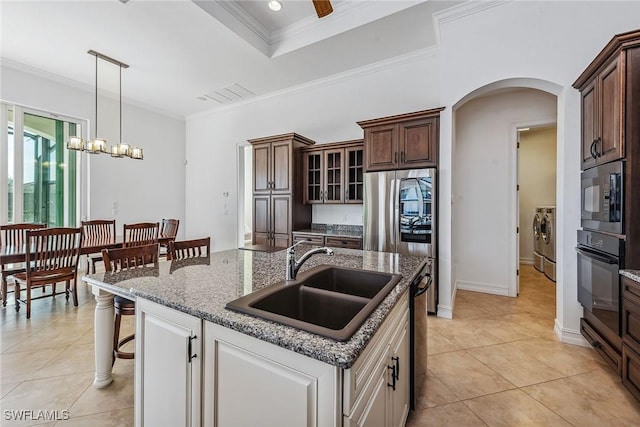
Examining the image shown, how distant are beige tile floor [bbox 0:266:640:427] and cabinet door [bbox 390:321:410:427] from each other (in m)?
0.29

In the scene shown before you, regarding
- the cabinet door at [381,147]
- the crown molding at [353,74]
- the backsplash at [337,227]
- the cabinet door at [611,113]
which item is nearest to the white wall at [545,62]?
the cabinet door at [611,113]

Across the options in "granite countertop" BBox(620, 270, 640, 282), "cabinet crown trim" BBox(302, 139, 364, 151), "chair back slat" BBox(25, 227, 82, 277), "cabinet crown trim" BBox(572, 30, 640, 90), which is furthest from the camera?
"cabinet crown trim" BBox(302, 139, 364, 151)

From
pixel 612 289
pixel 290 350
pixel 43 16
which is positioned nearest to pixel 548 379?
pixel 612 289

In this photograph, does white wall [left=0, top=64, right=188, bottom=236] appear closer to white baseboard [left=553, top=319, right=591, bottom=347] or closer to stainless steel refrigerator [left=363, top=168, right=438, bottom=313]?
stainless steel refrigerator [left=363, top=168, right=438, bottom=313]

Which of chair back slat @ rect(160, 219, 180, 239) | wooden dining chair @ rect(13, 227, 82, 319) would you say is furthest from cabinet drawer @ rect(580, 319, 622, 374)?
chair back slat @ rect(160, 219, 180, 239)

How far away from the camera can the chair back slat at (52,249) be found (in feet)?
9.32

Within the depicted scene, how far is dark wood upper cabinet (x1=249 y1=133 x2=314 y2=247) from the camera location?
4133 mm

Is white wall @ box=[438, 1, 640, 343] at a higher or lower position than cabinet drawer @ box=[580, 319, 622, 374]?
higher

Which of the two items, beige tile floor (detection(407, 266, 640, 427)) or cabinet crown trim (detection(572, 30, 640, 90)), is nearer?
beige tile floor (detection(407, 266, 640, 427))

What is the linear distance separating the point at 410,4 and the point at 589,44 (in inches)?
63.4

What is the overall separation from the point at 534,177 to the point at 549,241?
1674mm

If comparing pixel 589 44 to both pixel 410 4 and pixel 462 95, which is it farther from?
pixel 410 4

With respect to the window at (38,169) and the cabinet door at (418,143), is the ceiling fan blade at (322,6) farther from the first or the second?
the window at (38,169)

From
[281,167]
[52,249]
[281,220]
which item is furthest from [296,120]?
[52,249]
